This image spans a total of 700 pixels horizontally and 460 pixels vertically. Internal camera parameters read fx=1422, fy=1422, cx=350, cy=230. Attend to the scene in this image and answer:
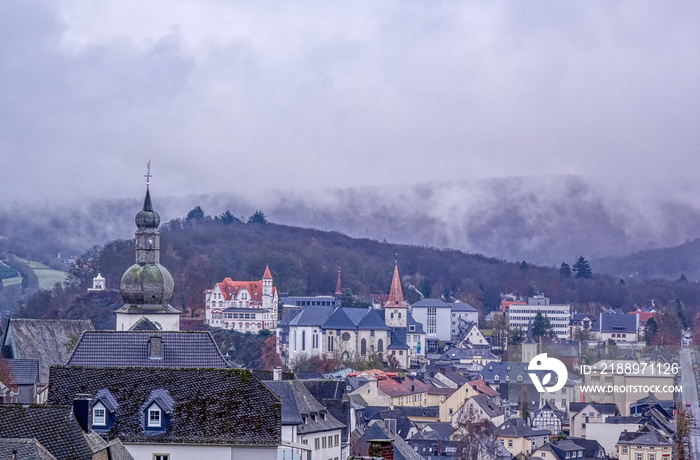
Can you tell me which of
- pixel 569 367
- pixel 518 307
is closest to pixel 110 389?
pixel 569 367

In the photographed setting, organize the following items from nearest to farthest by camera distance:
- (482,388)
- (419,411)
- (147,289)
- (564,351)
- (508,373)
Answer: (147,289)
(419,411)
(482,388)
(564,351)
(508,373)

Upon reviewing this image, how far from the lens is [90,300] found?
13900 cm

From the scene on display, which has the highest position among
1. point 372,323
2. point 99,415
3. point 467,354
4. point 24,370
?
point 372,323

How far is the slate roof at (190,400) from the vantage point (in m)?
24.5

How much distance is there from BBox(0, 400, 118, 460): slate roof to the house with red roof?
12140 centimetres

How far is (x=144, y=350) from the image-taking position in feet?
101

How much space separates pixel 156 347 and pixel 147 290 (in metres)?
20.8

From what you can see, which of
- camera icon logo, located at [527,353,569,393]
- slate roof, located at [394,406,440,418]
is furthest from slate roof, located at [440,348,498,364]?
slate roof, located at [394,406,440,418]

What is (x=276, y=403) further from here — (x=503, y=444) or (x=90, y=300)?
(x=90, y=300)

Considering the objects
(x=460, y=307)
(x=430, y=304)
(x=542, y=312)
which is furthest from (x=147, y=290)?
(x=460, y=307)

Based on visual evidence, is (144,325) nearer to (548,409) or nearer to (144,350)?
(144,350)

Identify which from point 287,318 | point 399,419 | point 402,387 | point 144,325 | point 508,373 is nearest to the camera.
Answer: point 144,325

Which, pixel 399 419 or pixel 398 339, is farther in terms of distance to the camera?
pixel 398 339

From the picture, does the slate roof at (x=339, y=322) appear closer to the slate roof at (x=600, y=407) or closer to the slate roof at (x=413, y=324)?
the slate roof at (x=413, y=324)
